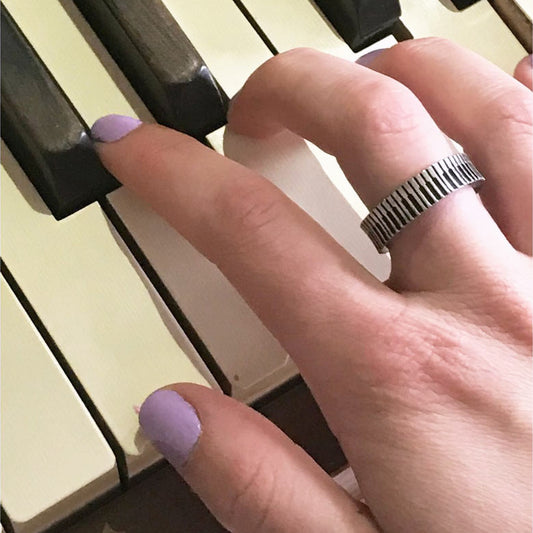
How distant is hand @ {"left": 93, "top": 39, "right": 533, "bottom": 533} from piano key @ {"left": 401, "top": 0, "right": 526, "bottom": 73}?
0.09 meters

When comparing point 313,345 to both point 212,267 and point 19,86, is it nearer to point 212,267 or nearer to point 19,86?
point 212,267

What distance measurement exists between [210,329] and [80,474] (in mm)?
130

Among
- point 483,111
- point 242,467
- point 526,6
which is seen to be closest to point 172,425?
point 242,467

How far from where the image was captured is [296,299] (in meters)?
0.61

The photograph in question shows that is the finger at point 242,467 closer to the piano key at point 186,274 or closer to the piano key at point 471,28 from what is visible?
the piano key at point 186,274

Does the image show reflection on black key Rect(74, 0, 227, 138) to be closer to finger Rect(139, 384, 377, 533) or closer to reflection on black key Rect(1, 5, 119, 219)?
reflection on black key Rect(1, 5, 119, 219)

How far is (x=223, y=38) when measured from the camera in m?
0.71

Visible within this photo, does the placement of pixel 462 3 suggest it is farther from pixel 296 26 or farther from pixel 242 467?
pixel 242 467

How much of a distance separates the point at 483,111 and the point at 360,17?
0.40ft

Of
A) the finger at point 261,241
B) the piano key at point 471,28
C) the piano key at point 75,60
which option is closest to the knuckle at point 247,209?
the finger at point 261,241

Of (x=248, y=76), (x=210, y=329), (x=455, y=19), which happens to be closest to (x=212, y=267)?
(x=210, y=329)

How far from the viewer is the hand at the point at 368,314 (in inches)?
22.9

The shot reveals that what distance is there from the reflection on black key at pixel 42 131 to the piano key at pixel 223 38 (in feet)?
0.36

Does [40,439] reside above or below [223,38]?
below
